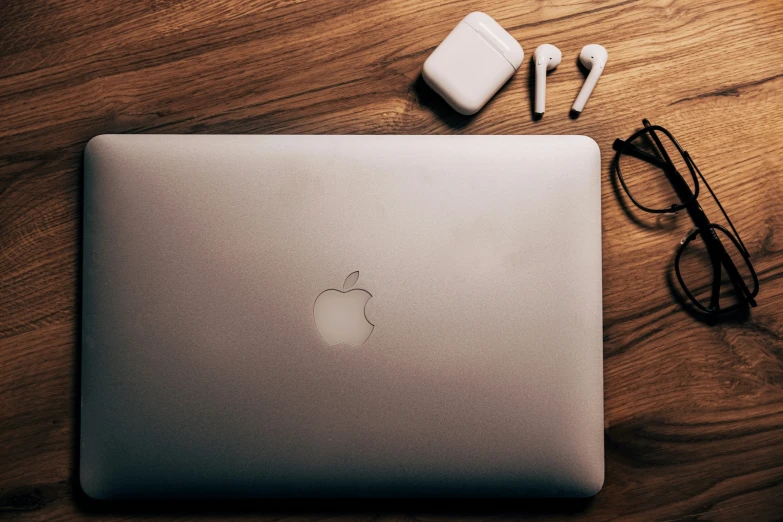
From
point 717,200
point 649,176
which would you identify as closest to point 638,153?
point 649,176

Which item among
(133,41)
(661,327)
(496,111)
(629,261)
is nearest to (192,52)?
(133,41)

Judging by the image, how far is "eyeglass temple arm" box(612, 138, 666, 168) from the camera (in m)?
0.94

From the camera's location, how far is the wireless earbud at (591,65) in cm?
93

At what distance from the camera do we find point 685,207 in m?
0.94

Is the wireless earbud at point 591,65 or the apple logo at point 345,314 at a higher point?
the wireless earbud at point 591,65

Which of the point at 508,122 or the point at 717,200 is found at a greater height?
the point at 508,122

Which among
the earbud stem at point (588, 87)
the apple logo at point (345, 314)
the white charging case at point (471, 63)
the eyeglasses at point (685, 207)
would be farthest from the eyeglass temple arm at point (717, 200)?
the apple logo at point (345, 314)

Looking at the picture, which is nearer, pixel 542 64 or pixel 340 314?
pixel 340 314

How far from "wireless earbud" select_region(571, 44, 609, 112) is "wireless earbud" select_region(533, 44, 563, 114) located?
0.05m

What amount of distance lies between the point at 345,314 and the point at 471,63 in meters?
0.45

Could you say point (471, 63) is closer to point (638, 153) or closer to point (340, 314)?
point (638, 153)

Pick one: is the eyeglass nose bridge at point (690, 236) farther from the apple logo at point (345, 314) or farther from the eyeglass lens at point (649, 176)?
the apple logo at point (345, 314)

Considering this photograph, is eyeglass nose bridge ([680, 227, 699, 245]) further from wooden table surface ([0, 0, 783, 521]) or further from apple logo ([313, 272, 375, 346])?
Answer: apple logo ([313, 272, 375, 346])

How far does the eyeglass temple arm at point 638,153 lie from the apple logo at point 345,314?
1.61 ft
